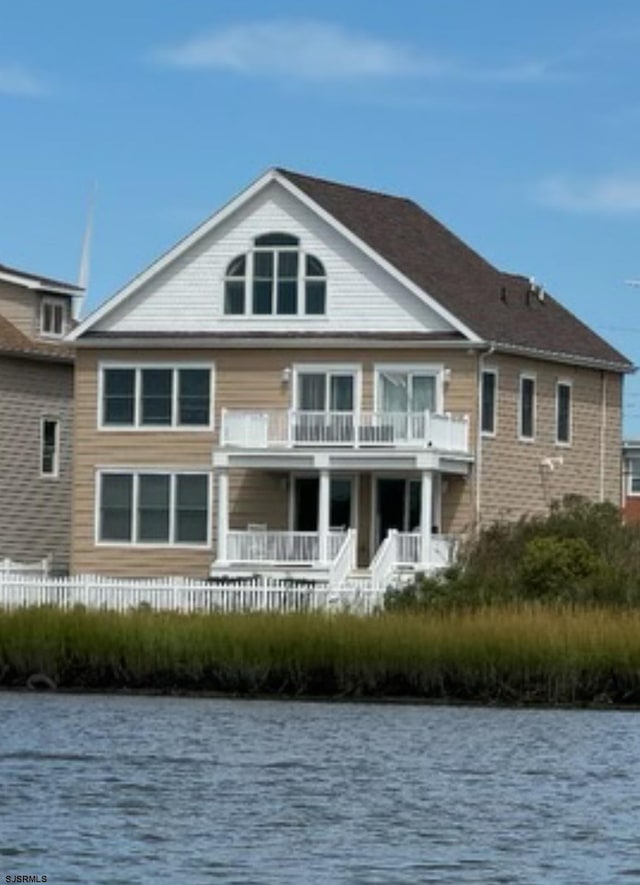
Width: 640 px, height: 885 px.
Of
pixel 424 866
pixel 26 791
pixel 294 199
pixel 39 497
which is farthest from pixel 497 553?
pixel 424 866

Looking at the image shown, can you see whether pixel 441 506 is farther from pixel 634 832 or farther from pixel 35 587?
pixel 634 832

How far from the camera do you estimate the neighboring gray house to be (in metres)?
75.8

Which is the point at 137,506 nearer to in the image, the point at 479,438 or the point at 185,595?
the point at 479,438

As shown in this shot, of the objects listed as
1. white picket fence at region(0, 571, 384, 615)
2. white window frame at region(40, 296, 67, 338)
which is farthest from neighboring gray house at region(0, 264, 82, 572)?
white picket fence at region(0, 571, 384, 615)

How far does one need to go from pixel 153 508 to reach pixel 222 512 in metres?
2.89

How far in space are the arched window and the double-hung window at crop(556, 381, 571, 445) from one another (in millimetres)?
7131

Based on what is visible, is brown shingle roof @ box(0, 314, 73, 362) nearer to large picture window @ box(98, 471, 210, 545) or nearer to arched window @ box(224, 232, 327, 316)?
large picture window @ box(98, 471, 210, 545)

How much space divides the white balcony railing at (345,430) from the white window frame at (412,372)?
478 mm

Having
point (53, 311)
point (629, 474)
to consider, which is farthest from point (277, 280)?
point (629, 474)

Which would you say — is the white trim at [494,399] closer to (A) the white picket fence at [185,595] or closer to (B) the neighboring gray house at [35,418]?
(A) the white picket fence at [185,595]

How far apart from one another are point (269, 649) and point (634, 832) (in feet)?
62.2

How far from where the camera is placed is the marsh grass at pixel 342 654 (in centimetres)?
A: 4934

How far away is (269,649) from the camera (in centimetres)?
5025

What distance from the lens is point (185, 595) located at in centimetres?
5978
